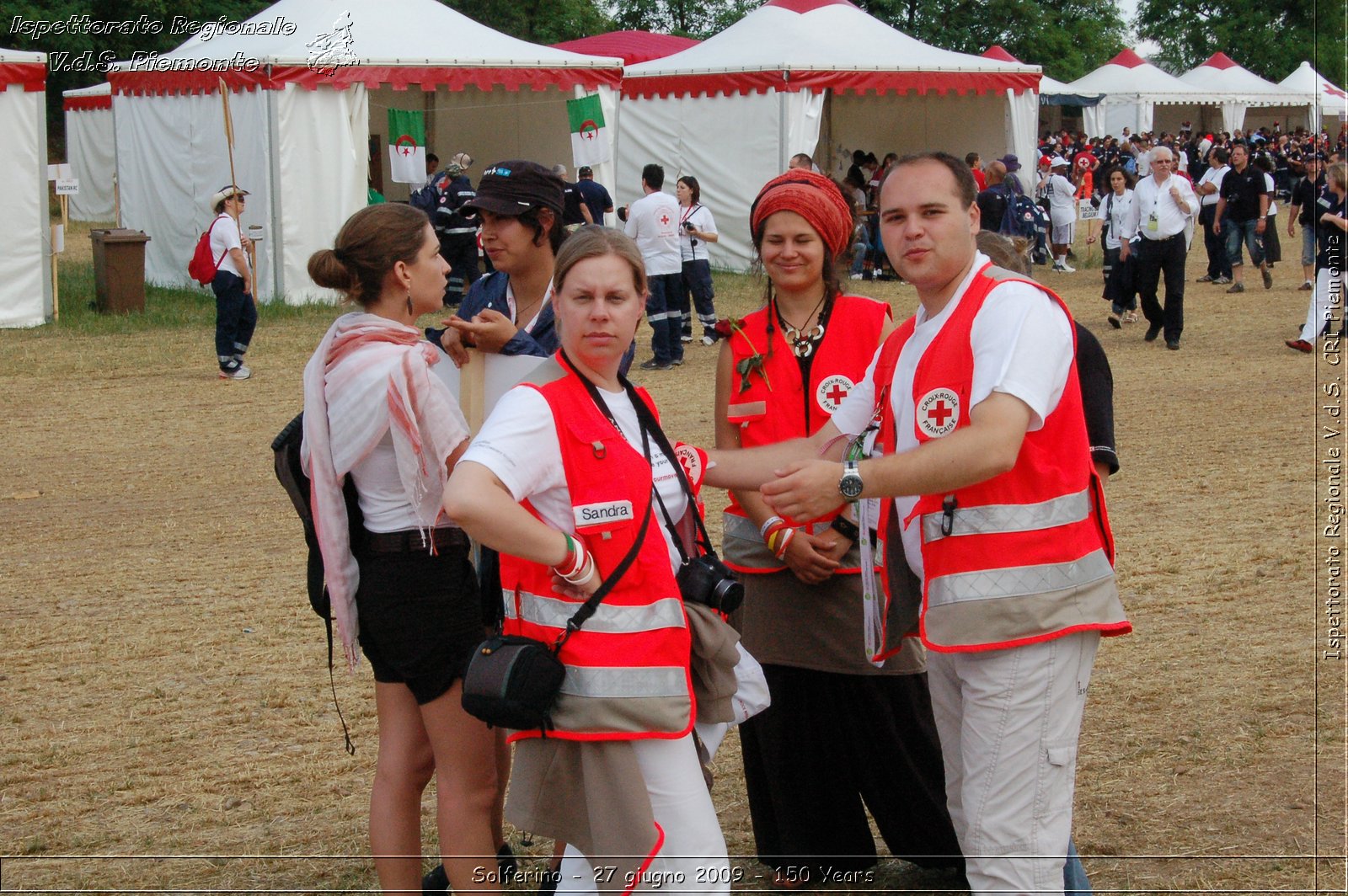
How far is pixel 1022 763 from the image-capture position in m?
2.73

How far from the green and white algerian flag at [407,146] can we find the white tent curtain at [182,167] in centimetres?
138

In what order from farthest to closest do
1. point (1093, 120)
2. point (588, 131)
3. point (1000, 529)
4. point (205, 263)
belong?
point (1093, 120)
point (588, 131)
point (205, 263)
point (1000, 529)

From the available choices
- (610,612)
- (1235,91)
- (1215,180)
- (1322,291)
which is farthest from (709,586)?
(1235,91)

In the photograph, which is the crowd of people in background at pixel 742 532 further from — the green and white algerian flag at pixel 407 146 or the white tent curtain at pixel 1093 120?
Answer: the white tent curtain at pixel 1093 120

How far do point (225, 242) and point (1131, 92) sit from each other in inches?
1329

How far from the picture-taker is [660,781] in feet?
8.76

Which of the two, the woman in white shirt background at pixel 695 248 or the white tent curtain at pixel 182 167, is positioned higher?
the white tent curtain at pixel 182 167

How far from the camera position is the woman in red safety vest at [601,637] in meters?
2.63

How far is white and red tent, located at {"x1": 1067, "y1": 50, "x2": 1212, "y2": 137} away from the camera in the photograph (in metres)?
40.1

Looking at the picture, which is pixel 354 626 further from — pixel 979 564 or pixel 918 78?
pixel 918 78

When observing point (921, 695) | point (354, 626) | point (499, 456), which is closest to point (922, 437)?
point (499, 456)

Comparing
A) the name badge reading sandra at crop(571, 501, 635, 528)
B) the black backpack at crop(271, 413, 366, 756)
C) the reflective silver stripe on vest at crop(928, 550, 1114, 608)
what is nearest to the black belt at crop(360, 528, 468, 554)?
the black backpack at crop(271, 413, 366, 756)

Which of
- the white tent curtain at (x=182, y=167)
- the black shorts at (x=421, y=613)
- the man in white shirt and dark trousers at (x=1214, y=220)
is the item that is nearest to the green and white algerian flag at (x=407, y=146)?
the white tent curtain at (x=182, y=167)

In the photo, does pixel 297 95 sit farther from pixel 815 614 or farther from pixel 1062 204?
pixel 815 614
